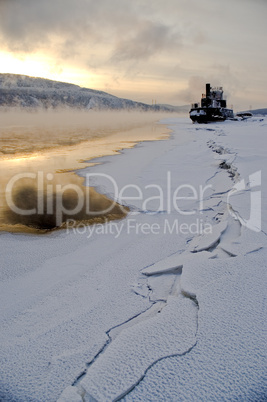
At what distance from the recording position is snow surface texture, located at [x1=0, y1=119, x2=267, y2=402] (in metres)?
1.35

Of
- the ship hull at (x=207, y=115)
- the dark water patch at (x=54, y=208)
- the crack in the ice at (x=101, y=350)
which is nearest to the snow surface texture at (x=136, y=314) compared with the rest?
the crack in the ice at (x=101, y=350)

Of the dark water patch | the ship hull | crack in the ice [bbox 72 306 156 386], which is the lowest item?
crack in the ice [bbox 72 306 156 386]

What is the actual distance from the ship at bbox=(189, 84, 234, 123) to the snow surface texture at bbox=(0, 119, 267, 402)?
32333 millimetres

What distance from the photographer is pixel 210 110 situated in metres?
33.8

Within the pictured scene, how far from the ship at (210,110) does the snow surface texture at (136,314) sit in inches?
1273

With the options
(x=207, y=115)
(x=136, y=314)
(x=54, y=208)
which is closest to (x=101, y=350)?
(x=136, y=314)

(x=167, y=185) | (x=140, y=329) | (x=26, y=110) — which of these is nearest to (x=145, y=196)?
(x=167, y=185)

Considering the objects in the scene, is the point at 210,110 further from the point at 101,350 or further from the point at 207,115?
the point at 101,350

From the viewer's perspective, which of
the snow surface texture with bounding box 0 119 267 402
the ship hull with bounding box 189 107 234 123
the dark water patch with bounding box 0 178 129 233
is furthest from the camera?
the ship hull with bounding box 189 107 234 123

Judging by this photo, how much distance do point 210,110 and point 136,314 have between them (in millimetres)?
34911

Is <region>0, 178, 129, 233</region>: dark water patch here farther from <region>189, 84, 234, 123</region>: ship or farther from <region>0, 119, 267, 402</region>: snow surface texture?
<region>189, 84, 234, 123</region>: ship

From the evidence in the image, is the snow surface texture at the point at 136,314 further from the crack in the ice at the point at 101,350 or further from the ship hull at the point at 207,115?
the ship hull at the point at 207,115

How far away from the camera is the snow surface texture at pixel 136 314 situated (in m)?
1.35

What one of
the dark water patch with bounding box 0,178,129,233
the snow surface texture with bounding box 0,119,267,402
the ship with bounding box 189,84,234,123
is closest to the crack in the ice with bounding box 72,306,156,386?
the snow surface texture with bounding box 0,119,267,402
